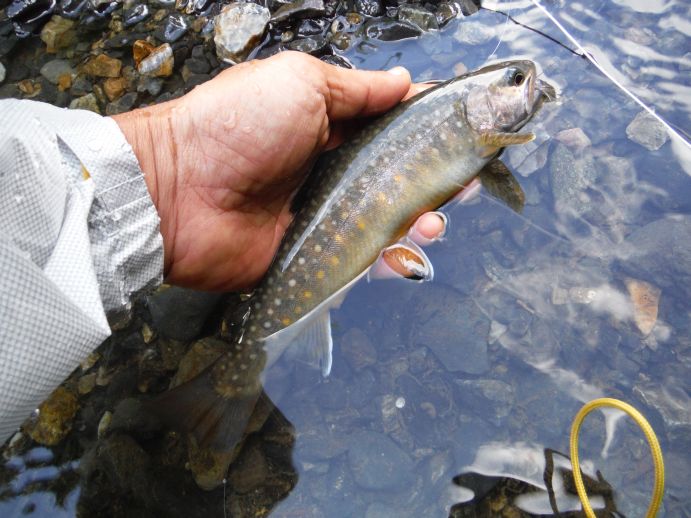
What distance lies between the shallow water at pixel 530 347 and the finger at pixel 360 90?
563 millimetres

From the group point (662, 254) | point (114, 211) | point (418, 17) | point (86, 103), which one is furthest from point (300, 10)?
point (662, 254)

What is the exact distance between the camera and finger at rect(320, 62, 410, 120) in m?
2.26

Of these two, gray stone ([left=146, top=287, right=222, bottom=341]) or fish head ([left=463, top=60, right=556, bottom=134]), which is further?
gray stone ([left=146, top=287, right=222, bottom=341])

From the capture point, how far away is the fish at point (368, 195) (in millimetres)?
2240

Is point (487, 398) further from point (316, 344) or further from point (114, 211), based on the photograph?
point (114, 211)

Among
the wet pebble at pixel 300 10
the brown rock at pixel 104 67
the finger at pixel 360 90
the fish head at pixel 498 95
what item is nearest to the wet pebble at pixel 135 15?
the brown rock at pixel 104 67

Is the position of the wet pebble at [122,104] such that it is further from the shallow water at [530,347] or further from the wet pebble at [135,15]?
the shallow water at [530,347]

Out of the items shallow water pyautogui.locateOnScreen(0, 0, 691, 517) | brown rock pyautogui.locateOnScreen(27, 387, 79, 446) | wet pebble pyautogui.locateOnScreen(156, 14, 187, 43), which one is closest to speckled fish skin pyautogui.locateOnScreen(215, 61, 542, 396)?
shallow water pyautogui.locateOnScreen(0, 0, 691, 517)

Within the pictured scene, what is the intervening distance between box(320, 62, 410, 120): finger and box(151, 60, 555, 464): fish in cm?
7

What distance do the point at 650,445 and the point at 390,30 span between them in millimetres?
2315

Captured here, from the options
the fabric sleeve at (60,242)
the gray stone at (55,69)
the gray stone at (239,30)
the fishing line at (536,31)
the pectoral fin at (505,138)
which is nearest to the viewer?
the fabric sleeve at (60,242)

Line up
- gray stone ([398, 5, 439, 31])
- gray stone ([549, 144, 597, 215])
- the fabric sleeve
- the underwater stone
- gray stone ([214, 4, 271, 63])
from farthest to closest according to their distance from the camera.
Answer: the underwater stone, gray stone ([214, 4, 271, 63]), gray stone ([398, 5, 439, 31]), gray stone ([549, 144, 597, 215]), the fabric sleeve

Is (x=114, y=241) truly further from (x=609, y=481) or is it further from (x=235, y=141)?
(x=609, y=481)

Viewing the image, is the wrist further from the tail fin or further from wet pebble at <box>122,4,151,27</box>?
wet pebble at <box>122,4,151,27</box>
